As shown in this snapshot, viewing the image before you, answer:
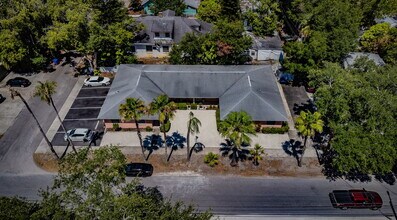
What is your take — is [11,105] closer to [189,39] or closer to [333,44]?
[189,39]

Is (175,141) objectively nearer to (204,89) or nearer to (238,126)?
(204,89)

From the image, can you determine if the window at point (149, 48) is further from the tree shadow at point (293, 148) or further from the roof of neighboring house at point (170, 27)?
the tree shadow at point (293, 148)

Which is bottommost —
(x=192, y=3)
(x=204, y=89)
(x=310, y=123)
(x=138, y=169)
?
(x=138, y=169)

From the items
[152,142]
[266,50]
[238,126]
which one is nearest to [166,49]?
[266,50]

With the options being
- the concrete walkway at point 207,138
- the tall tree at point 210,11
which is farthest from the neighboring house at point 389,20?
the concrete walkway at point 207,138

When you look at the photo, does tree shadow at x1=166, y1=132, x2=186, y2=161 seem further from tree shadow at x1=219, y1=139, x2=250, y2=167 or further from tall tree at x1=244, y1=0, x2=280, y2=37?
tall tree at x1=244, y1=0, x2=280, y2=37

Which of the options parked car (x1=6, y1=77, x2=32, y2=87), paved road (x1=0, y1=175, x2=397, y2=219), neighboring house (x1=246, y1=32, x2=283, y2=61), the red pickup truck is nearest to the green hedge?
paved road (x1=0, y1=175, x2=397, y2=219)

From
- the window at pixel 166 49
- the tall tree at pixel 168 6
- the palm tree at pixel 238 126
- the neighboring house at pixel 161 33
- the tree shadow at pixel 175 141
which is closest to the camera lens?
the palm tree at pixel 238 126
